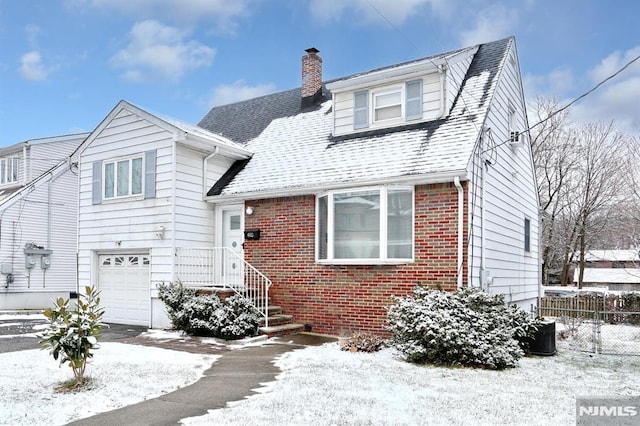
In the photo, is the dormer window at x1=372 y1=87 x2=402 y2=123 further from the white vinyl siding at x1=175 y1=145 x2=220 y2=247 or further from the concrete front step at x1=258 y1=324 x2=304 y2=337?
the concrete front step at x1=258 y1=324 x2=304 y2=337

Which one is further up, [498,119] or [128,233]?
[498,119]

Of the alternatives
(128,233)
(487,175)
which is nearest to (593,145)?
(487,175)

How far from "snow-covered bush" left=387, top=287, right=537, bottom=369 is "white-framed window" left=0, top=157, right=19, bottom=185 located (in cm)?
2024

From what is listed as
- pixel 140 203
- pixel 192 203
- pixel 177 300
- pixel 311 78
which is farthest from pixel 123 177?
pixel 311 78

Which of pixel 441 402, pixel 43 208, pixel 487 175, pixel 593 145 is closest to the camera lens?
pixel 441 402

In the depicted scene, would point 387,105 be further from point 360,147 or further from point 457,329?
point 457,329

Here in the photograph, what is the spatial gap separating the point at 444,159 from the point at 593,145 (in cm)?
2283

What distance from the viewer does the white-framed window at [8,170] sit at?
902 inches

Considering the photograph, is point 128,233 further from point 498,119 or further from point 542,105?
point 542,105

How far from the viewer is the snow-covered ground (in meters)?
5.32

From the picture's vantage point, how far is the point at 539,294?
15938mm

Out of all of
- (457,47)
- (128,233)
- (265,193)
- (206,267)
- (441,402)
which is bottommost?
(441,402)

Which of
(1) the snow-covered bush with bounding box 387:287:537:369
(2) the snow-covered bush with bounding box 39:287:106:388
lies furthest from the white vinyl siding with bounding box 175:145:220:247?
(2) the snow-covered bush with bounding box 39:287:106:388

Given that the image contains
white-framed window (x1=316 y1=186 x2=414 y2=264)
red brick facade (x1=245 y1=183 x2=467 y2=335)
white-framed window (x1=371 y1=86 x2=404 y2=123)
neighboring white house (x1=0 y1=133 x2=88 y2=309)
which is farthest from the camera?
neighboring white house (x1=0 y1=133 x2=88 y2=309)
